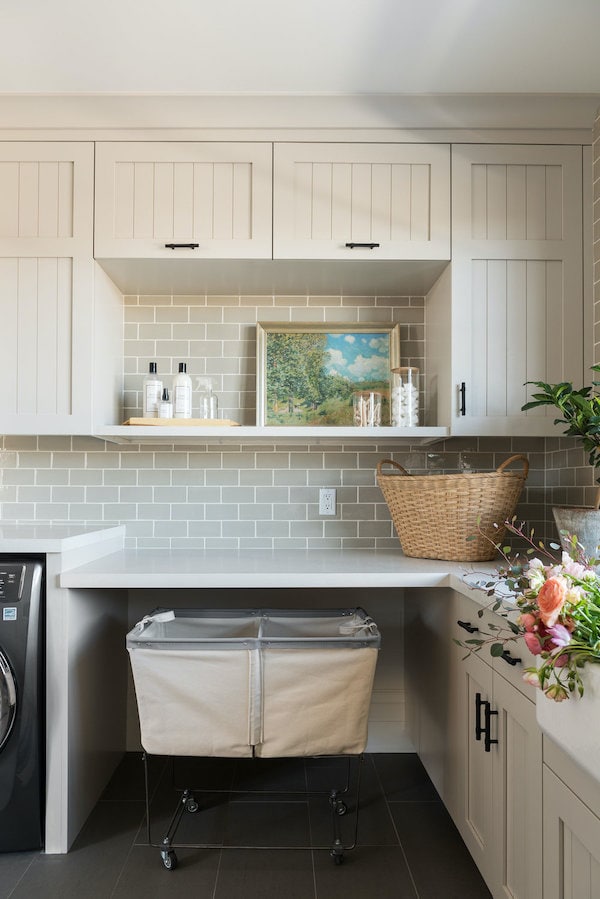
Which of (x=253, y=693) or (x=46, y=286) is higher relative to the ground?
(x=46, y=286)

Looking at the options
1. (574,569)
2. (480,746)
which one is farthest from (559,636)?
(480,746)

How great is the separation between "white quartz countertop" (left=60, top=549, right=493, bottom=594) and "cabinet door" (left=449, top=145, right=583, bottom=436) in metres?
0.55

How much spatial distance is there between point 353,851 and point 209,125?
2448 mm

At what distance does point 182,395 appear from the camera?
8.52ft

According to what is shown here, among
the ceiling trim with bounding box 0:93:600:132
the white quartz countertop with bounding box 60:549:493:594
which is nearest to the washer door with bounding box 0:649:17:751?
the white quartz countertop with bounding box 60:549:493:594

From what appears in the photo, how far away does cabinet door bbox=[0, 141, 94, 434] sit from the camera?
2402 millimetres

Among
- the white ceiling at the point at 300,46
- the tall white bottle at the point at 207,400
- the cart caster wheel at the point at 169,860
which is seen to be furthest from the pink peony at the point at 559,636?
the tall white bottle at the point at 207,400

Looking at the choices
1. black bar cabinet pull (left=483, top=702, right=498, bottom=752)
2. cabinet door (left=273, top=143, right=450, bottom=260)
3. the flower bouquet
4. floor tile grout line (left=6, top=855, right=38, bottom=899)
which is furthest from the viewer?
cabinet door (left=273, top=143, right=450, bottom=260)

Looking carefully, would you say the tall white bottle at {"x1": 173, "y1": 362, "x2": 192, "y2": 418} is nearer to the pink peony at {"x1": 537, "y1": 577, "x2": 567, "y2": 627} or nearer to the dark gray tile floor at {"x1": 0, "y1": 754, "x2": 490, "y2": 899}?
the dark gray tile floor at {"x1": 0, "y1": 754, "x2": 490, "y2": 899}

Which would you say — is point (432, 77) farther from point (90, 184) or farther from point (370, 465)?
point (370, 465)

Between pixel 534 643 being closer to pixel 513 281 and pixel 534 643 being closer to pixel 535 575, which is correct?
pixel 535 575

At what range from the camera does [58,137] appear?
94.8 inches

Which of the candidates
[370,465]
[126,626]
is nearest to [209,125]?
[370,465]

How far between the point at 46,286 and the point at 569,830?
2231mm
